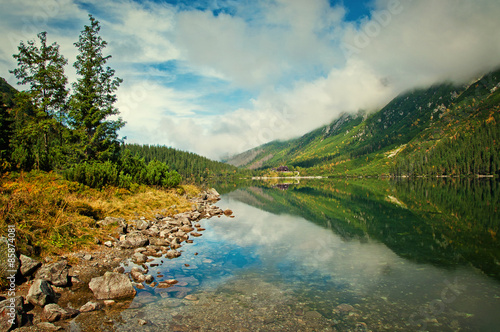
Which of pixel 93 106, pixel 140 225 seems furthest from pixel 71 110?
pixel 140 225

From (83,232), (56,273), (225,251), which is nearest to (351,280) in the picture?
(225,251)

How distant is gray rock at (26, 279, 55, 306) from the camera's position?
888cm

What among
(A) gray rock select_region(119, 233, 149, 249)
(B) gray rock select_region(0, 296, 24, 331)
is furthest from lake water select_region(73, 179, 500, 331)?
(A) gray rock select_region(119, 233, 149, 249)

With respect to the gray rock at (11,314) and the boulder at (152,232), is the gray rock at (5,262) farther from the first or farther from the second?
the boulder at (152,232)

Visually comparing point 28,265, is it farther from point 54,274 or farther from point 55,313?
point 55,313

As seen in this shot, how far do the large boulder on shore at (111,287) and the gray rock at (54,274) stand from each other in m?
1.19

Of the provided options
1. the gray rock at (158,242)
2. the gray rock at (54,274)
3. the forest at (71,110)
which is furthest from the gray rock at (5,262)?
the forest at (71,110)

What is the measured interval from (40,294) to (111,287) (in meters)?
2.34

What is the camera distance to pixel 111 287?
10.6 meters

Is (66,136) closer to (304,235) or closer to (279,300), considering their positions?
(304,235)

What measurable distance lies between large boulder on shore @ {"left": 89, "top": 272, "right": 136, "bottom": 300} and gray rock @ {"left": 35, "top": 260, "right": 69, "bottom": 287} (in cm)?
119

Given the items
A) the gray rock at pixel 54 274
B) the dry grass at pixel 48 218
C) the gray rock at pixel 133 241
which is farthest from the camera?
the gray rock at pixel 133 241

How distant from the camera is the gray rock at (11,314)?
739 cm

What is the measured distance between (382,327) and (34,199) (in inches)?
728
